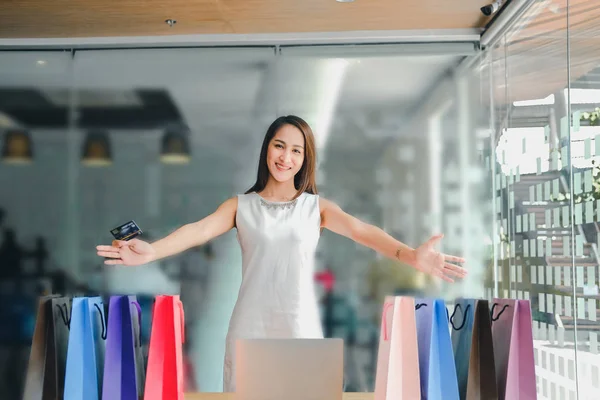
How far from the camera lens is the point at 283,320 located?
3125 mm

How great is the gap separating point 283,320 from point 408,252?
2.30ft

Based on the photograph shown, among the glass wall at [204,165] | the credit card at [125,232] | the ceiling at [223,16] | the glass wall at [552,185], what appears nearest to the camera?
the credit card at [125,232]

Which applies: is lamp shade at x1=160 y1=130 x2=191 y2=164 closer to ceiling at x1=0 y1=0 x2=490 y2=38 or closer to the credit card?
ceiling at x1=0 y1=0 x2=490 y2=38

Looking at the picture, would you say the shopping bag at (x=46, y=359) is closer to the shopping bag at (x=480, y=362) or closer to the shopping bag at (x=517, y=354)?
the shopping bag at (x=480, y=362)

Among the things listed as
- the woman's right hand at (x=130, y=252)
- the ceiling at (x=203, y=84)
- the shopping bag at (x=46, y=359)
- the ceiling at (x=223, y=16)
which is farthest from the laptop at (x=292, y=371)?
the ceiling at (x=203, y=84)

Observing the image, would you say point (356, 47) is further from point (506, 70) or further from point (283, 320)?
point (283, 320)

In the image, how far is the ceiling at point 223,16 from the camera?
12.6 feet

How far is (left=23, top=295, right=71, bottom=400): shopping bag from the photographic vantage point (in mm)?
1887

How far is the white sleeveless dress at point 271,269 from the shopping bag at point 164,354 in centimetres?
113

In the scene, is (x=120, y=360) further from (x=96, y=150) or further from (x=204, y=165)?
(x=96, y=150)

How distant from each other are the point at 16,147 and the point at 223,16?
1.69m

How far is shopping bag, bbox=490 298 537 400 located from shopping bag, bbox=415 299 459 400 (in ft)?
0.90

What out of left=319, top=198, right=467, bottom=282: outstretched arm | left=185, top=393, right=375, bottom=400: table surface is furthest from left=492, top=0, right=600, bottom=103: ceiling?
left=185, top=393, right=375, bottom=400: table surface

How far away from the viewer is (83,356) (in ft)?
6.21
